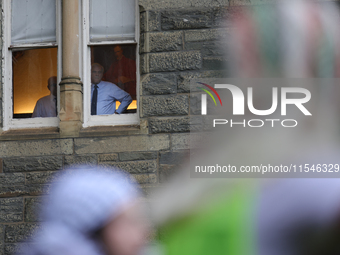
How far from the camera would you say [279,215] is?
4.12m

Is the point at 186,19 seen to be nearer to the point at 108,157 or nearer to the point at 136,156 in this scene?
the point at 136,156

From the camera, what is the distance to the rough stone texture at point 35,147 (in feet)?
14.2

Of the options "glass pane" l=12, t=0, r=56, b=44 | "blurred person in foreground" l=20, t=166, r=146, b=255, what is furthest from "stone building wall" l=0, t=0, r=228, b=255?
"glass pane" l=12, t=0, r=56, b=44

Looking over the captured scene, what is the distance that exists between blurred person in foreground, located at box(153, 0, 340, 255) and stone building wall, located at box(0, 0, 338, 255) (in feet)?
0.78

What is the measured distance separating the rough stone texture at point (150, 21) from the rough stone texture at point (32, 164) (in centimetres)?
163

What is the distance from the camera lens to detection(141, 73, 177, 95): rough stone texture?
4320mm

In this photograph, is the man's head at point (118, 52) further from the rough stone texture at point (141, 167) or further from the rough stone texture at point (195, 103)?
the rough stone texture at point (141, 167)

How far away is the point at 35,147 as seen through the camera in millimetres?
4352

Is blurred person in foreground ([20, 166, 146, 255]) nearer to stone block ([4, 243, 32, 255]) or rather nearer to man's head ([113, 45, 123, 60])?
stone block ([4, 243, 32, 255])

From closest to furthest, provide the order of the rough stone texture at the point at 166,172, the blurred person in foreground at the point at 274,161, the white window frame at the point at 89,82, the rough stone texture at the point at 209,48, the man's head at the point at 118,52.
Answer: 1. the blurred person in foreground at the point at 274,161
2. the rough stone texture at the point at 166,172
3. the rough stone texture at the point at 209,48
4. the white window frame at the point at 89,82
5. the man's head at the point at 118,52

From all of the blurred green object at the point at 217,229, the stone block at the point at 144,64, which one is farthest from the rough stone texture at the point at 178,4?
the blurred green object at the point at 217,229

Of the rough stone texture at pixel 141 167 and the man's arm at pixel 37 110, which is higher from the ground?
the man's arm at pixel 37 110

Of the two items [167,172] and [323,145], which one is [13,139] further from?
[323,145]

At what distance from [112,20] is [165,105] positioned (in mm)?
1169
